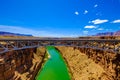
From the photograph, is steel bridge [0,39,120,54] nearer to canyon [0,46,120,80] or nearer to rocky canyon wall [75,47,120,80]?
rocky canyon wall [75,47,120,80]

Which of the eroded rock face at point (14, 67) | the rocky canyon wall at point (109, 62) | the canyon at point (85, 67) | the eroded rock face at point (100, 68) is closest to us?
the eroded rock face at point (14, 67)

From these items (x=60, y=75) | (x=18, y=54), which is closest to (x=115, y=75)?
(x=60, y=75)

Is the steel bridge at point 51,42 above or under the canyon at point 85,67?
above

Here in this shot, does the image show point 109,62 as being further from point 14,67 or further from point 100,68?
point 14,67

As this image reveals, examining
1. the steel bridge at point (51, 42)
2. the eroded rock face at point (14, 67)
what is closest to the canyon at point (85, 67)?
the eroded rock face at point (14, 67)

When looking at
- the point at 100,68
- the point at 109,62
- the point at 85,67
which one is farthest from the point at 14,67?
the point at 109,62

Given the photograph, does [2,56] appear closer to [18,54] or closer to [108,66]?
[18,54]

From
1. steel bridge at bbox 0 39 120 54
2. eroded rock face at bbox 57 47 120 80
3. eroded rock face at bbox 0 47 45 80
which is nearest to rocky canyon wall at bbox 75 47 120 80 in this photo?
eroded rock face at bbox 57 47 120 80

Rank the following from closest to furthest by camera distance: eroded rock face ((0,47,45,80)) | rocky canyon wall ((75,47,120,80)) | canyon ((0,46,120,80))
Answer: eroded rock face ((0,47,45,80)) < canyon ((0,46,120,80)) < rocky canyon wall ((75,47,120,80))

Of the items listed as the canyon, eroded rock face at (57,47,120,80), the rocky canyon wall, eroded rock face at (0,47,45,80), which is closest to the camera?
eroded rock face at (0,47,45,80)

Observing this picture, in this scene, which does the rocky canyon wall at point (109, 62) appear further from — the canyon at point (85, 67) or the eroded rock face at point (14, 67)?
the eroded rock face at point (14, 67)

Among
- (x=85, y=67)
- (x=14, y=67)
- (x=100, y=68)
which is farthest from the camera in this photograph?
(x=85, y=67)
